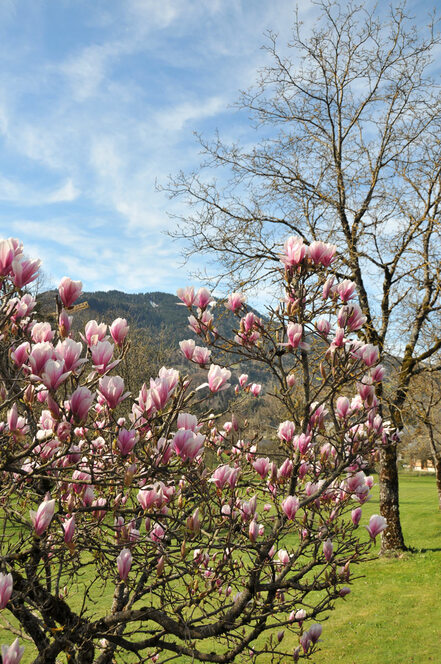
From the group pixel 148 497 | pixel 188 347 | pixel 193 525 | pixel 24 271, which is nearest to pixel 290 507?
pixel 193 525

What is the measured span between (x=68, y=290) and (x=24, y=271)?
226 millimetres

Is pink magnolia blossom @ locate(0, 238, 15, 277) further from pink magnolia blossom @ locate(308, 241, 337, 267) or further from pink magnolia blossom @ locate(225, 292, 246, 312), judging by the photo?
pink magnolia blossom @ locate(308, 241, 337, 267)

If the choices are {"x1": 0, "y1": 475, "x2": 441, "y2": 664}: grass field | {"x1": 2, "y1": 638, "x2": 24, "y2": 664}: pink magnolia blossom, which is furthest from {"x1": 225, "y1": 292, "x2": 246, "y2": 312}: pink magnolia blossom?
{"x1": 0, "y1": 475, "x2": 441, "y2": 664}: grass field

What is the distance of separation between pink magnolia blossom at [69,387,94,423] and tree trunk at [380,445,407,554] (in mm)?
11059

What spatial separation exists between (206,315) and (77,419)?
1.36m

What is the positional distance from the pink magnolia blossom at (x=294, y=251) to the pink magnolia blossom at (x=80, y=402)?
1411mm

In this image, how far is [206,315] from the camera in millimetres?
3025

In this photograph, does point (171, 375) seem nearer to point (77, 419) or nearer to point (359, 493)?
point (77, 419)

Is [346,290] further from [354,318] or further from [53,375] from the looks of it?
[53,375]

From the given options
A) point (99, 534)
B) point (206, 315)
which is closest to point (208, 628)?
point (99, 534)

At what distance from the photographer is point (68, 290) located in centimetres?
230

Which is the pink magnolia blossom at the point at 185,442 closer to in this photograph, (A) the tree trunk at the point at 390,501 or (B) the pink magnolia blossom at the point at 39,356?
(B) the pink magnolia blossom at the point at 39,356

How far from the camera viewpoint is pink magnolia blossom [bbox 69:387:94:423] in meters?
1.82

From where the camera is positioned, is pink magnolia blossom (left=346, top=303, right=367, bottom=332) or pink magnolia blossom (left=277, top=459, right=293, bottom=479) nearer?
pink magnolia blossom (left=346, top=303, right=367, bottom=332)
